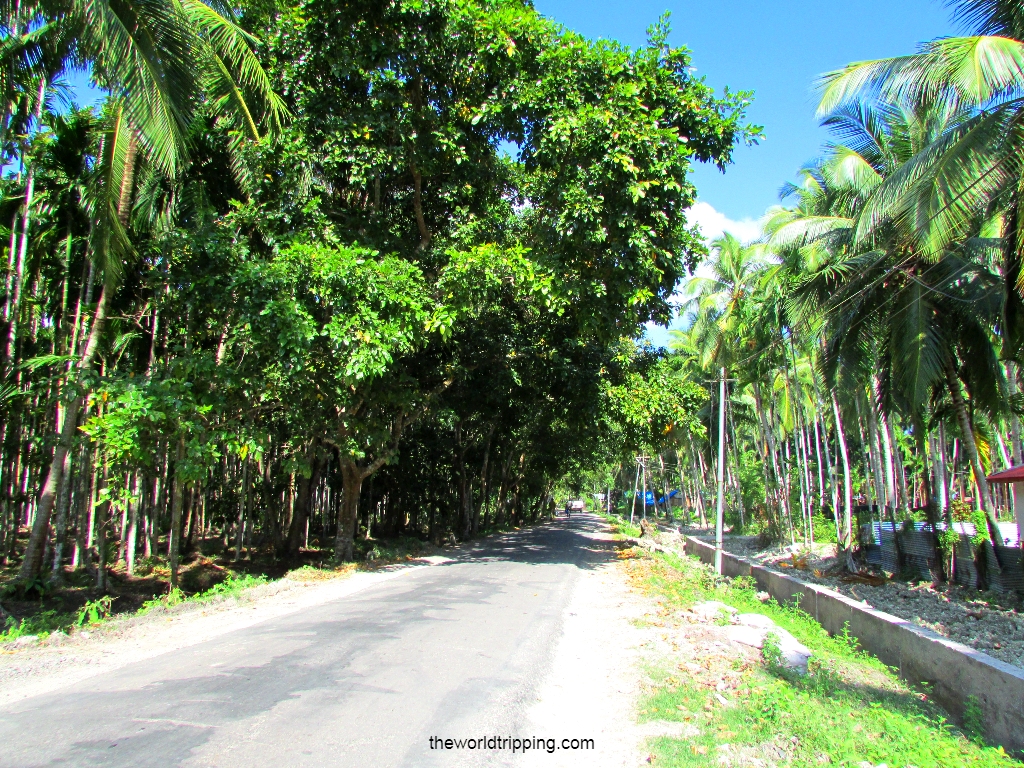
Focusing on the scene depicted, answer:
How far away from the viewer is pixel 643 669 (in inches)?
269

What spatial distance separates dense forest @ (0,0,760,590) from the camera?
1061 cm

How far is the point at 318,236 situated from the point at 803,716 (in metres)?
11.7

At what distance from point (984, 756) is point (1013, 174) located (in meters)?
7.69

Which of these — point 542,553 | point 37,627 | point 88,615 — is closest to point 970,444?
point 542,553

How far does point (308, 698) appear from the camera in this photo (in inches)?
203

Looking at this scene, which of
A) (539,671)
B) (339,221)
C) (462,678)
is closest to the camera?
(462,678)

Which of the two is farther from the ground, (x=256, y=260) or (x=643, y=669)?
(x=256, y=260)

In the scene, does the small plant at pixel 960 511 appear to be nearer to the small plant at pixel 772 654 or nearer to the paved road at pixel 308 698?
the small plant at pixel 772 654

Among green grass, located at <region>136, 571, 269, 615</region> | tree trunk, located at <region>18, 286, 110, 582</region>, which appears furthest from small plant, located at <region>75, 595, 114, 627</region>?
tree trunk, located at <region>18, 286, 110, 582</region>

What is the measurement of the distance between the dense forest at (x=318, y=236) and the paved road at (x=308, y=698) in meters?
4.30

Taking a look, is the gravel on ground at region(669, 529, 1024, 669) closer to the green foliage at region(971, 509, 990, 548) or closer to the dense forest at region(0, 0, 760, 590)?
the green foliage at region(971, 509, 990, 548)

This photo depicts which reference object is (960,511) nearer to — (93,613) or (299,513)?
(299,513)

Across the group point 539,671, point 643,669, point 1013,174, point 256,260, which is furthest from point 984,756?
point 256,260

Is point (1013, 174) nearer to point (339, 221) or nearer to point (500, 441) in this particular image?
point (339, 221)
